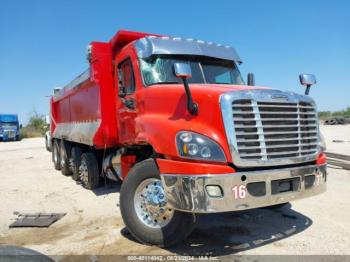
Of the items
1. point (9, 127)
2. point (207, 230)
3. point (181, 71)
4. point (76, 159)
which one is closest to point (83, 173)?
point (76, 159)

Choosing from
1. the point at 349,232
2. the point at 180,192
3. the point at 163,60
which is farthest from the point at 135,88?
the point at 349,232

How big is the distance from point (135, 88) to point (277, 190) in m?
2.69

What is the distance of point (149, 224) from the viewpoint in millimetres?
4727

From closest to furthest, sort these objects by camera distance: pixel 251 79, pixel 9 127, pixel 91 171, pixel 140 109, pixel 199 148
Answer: pixel 199 148 < pixel 140 109 < pixel 251 79 < pixel 91 171 < pixel 9 127

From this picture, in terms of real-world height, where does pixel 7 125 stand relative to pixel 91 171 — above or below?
above

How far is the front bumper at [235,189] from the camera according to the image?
3.93 metres

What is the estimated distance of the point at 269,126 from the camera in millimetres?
4367

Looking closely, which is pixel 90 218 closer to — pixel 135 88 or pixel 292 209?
pixel 135 88

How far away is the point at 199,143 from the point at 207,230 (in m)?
1.79

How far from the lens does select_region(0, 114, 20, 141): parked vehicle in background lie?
3977 centimetres

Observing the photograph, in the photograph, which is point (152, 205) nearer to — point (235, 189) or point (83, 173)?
point (235, 189)

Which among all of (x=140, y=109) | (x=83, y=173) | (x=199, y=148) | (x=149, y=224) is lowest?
(x=149, y=224)

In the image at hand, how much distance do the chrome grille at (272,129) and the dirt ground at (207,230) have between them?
115cm

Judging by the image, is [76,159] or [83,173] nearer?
[83,173]
